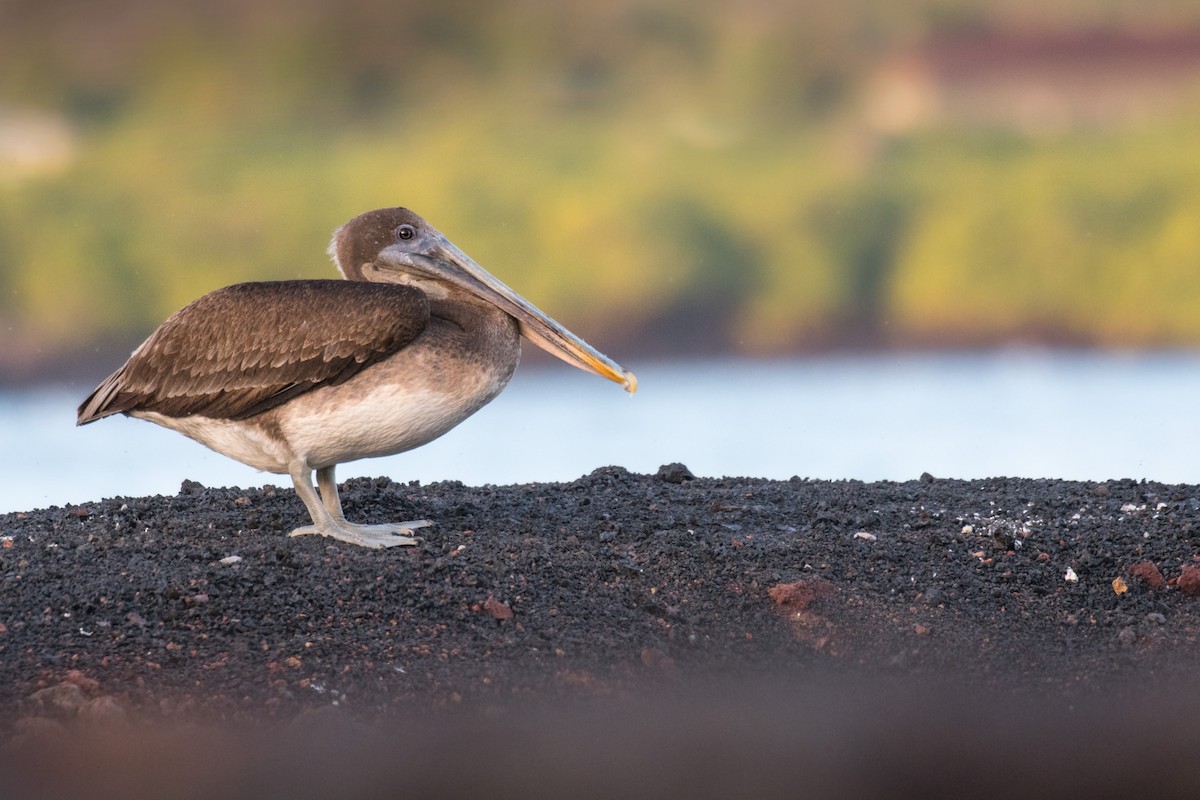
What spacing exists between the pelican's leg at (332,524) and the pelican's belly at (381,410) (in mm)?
184

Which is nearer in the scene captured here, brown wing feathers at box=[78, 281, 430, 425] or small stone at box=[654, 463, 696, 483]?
brown wing feathers at box=[78, 281, 430, 425]

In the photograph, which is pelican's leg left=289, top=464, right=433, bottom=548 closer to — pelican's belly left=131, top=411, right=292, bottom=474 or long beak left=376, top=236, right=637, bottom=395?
pelican's belly left=131, top=411, right=292, bottom=474

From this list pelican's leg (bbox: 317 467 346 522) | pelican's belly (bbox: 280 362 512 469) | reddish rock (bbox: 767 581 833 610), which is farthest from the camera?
pelican's leg (bbox: 317 467 346 522)

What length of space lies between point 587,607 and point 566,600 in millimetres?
110

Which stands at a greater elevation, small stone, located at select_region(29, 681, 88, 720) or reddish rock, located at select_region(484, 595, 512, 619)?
reddish rock, located at select_region(484, 595, 512, 619)

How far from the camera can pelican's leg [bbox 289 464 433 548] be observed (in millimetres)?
6719

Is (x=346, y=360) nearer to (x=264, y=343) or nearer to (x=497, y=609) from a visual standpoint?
(x=264, y=343)

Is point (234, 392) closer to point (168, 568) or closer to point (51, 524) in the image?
point (168, 568)

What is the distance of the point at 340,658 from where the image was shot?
5508 millimetres

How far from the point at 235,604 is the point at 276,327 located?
1.30m

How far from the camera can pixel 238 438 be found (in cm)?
676

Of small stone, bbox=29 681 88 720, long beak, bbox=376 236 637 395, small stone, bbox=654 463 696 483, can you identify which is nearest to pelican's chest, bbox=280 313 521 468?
long beak, bbox=376 236 637 395

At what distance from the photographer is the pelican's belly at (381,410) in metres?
6.40

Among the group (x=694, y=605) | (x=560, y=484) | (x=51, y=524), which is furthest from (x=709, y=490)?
(x=51, y=524)
